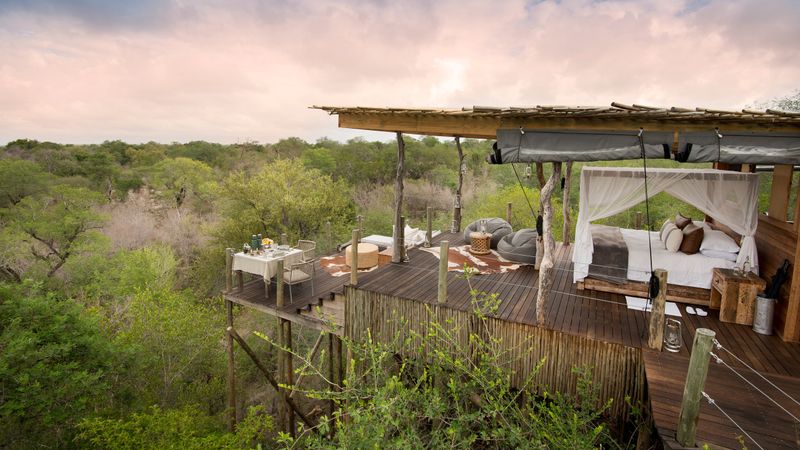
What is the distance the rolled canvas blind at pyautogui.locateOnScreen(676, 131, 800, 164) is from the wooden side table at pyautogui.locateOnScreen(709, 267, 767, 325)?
1.55 meters

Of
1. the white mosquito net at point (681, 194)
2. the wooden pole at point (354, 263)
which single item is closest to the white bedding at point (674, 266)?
the white mosquito net at point (681, 194)

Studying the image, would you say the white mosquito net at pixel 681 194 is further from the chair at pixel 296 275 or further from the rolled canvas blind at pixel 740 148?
the chair at pixel 296 275

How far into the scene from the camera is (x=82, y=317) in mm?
6586

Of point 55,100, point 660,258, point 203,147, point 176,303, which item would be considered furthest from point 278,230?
point 203,147

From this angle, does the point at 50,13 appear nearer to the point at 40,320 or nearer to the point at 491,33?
the point at 40,320

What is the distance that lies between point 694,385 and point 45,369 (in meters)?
Answer: 7.70

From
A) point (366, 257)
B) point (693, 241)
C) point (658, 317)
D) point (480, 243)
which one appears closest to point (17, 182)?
point (366, 257)

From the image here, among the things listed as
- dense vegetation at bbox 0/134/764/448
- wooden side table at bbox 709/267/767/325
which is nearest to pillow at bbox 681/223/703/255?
wooden side table at bbox 709/267/767/325

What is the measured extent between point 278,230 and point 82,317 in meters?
9.22

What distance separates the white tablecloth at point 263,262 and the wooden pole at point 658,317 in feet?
18.2

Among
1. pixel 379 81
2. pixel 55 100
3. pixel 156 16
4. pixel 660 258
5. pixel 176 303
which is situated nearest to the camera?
pixel 660 258

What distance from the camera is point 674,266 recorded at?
5328 millimetres

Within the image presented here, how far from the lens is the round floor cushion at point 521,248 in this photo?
715 centimetres

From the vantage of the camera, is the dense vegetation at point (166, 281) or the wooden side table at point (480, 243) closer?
the dense vegetation at point (166, 281)
